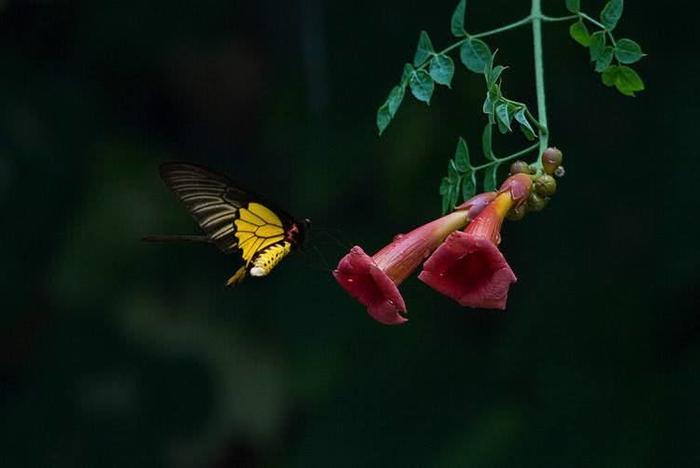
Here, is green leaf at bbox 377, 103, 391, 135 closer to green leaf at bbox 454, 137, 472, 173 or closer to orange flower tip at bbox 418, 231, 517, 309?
green leaf at bbox 454, 137, 472, 173

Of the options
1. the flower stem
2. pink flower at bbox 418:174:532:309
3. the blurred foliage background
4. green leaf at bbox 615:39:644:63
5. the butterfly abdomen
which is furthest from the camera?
the blurred foliage background

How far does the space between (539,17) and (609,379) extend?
8.02 ft

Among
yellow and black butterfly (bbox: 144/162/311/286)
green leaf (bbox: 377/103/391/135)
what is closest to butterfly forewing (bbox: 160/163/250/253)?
yellow and black butterfly (bbox: 144/162/311/286)

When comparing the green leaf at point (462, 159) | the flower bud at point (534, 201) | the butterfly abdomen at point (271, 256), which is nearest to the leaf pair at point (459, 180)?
the green leaf at point (462, 159)

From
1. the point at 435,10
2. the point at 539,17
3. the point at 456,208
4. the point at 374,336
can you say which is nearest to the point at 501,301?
the point at 456,208

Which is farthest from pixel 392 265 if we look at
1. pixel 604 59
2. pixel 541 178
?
pixel 604 59

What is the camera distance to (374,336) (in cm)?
420

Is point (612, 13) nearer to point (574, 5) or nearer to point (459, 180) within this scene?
point (574, 5)

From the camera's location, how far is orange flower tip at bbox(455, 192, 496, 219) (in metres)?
1.89

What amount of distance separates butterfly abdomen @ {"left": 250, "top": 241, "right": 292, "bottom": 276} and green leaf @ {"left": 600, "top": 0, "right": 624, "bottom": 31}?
0.69m

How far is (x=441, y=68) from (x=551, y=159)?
0.88 feet

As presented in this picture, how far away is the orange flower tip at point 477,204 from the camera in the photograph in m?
1.89

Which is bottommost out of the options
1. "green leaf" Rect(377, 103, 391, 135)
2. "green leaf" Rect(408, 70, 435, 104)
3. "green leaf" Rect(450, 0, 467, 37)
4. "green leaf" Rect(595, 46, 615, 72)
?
"green leaf" Rect(377, 103, 391, 135)

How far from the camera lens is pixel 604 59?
1936mm
